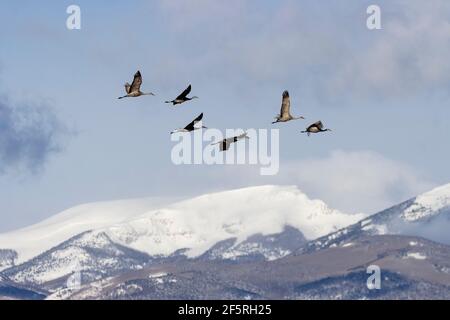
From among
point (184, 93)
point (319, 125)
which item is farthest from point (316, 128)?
point (184, 93)

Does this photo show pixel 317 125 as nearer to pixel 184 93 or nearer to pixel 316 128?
pixel 316 128

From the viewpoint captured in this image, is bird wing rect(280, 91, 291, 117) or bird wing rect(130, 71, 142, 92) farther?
bird wing rect(280, 91, 291, 117)

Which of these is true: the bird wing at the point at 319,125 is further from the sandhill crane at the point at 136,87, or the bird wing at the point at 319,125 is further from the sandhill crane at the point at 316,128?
the sandhill crane at the point at 136,87

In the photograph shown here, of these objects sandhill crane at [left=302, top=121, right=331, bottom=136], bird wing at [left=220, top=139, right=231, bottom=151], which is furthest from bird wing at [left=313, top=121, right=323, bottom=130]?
bird wing at [left=220, top=139, right=231, bottom=151]

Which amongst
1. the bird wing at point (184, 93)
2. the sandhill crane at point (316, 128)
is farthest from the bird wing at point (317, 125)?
the bird wing at point (184, 93)

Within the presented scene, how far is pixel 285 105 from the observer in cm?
15075

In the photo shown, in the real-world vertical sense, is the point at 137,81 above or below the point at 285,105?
above

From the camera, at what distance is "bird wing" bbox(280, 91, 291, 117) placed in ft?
494

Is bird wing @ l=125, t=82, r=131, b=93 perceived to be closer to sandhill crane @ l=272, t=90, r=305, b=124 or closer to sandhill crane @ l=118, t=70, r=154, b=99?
sandhill crane @ l=118, t=70, r=154, b=99
